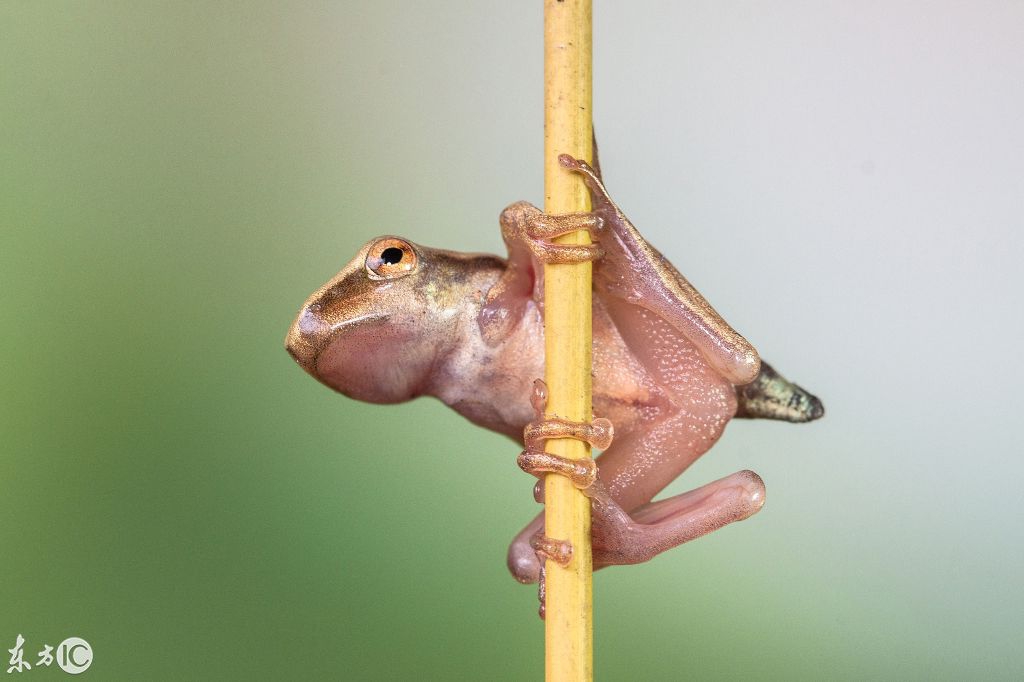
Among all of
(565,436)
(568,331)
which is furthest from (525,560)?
(568,331)

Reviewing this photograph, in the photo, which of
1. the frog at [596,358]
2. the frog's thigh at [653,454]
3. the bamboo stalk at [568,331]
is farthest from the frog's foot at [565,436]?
the frog's thigh at [653,454]

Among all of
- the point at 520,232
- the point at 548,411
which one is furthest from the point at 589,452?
the point at 520,232

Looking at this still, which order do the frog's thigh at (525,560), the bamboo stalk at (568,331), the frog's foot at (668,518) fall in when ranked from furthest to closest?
the frog's thigh at (525,560), the frog's foot at (668,518), the bamboo stalk at (568,331)

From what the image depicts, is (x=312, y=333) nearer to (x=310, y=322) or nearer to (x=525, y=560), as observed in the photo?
(x=310, y=322)

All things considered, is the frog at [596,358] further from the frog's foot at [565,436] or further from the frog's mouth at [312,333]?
the frog's foot at [565,436]

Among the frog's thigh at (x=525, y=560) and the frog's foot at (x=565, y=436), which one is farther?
the frog's thigh at (x=525, y=560)

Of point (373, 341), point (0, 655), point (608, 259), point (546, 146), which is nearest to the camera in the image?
point (546, 146)

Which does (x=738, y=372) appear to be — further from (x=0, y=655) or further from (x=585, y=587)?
(x=0, y=655)

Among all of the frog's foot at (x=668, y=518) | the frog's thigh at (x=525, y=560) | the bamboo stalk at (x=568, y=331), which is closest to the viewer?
the bamboo stalk at (x=568, y=331)
